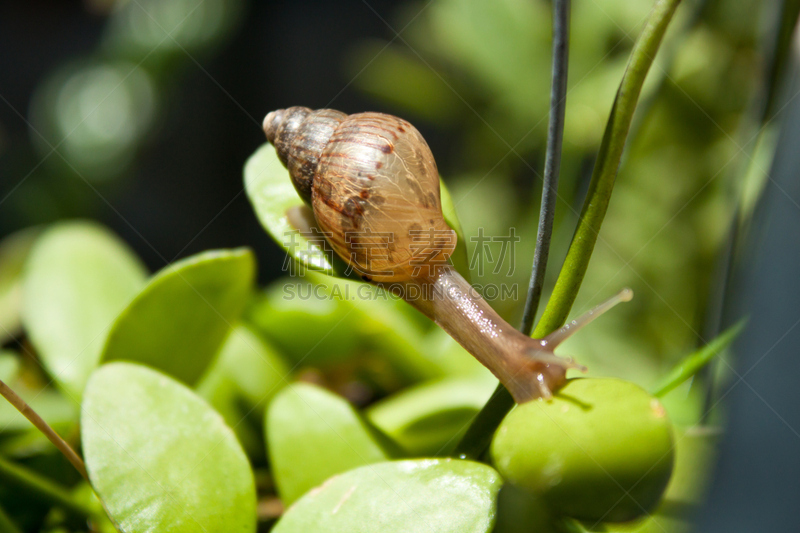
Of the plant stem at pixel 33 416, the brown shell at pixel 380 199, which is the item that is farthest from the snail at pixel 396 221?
the plant stem at pixel 33 416

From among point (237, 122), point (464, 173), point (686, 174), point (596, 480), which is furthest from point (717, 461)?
point (237, 122)

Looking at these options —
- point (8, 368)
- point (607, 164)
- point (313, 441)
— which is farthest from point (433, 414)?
point (8, 368)

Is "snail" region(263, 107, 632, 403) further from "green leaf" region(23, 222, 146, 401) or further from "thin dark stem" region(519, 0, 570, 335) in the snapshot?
"green leaf" region(23, 222, 146, 401)

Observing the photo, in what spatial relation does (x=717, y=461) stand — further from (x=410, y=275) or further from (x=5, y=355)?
(x=5, y=355)

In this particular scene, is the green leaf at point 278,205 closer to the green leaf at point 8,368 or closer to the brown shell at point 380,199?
the brown shell at point 380,199

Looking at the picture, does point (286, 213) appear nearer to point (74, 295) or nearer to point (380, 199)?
point (380, 199)

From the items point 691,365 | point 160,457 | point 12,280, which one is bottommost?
point 691,365
